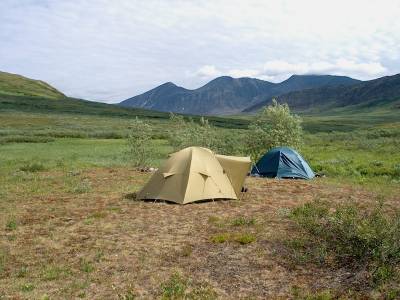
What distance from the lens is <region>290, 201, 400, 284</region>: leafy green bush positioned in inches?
392

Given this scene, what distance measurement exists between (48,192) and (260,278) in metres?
14.0

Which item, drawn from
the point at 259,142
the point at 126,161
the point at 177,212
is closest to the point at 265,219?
the point at 177,212

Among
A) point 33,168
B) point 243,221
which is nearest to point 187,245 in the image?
point 243,221

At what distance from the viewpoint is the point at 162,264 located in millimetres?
11227

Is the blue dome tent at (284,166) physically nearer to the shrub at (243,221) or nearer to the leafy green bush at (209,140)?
Answer: the leafy green bush at (209,140)

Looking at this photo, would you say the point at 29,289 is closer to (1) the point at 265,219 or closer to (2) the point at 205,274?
(2) the point at 205,274

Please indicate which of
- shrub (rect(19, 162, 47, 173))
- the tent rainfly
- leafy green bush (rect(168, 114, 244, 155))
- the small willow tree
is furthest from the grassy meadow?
leafy green bush (rect(168, 114, 244, 155))

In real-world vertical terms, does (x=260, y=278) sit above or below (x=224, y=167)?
below

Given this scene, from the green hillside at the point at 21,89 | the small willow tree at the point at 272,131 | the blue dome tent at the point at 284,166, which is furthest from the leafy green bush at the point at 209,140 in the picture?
the green hillside at the point at 21,89

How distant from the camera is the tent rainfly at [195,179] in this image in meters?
18.1

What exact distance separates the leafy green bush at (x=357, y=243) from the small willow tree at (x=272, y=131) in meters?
20.1

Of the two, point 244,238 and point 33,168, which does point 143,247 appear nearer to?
point 244,238

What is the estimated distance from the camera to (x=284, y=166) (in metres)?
26.4

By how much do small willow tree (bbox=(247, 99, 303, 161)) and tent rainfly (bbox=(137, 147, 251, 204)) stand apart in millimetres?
14404
